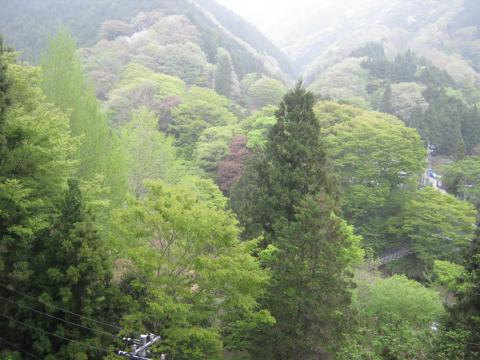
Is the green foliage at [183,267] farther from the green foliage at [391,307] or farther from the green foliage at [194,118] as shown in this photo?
the green foliage at [194,118]

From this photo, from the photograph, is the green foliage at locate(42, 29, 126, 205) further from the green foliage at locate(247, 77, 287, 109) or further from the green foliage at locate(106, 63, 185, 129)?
the green foliage at locate(247, 77, 287, 109)

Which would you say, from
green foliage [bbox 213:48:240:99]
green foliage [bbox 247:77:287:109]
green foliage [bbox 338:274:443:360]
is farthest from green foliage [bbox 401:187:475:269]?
green foliage [bbox 213:48:240:99]

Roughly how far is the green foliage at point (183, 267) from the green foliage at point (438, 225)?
709 inches

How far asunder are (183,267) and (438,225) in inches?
784

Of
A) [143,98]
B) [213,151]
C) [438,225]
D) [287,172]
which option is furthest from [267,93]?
[287,172]

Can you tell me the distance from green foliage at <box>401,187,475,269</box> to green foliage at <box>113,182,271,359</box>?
59.0 ft

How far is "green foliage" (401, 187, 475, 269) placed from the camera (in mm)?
26000

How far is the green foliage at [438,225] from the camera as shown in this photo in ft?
85.3

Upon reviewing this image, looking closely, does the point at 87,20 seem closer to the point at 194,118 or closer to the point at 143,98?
the point at 143,98

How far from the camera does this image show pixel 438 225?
2628cm

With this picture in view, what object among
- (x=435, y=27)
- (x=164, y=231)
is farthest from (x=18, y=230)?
(x=435, y=27)

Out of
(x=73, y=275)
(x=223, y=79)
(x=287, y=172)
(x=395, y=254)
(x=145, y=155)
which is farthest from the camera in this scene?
(x=223, y=79)

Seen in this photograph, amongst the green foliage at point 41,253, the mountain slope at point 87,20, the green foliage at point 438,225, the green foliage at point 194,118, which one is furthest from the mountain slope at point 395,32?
the green foliage at point 41,253

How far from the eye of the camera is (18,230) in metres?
11.1
